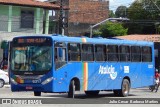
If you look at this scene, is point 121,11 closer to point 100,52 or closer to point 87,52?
point 100,52

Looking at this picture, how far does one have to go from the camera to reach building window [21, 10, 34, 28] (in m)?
53.8

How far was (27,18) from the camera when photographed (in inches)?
2140

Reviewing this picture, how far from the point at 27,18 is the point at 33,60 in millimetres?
33626

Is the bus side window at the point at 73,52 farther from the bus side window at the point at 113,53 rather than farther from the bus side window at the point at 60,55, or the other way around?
the bus side window at the point at 113,53

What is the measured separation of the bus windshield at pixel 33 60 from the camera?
2109 cm

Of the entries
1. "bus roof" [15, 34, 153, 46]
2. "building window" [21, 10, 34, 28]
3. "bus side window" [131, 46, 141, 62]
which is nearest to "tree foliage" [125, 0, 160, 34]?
"building window" [21, 10, 34, 28]

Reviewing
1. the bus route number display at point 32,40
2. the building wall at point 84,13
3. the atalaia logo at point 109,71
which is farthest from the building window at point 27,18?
the building wall at point 84,13

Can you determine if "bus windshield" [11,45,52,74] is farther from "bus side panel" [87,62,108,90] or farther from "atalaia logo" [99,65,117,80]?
"atalaia logo" [99,65,117,80]

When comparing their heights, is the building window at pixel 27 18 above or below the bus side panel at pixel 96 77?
above

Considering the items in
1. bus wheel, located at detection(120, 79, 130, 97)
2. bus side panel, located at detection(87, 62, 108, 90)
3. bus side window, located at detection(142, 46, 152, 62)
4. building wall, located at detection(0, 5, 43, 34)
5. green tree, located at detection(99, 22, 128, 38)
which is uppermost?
building wall, located at detection(0, 5, 43, 34)

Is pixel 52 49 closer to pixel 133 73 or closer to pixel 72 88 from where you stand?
pixel 72 88

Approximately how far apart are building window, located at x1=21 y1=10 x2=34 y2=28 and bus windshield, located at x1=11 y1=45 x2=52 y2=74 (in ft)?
106

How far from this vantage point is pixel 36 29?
181 feet

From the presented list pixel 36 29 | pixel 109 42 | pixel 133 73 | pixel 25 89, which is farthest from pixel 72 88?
pixel 36 29
